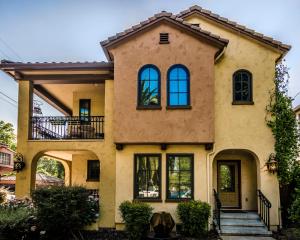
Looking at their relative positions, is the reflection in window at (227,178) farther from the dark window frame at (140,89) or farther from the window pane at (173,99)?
the dark window frame at (140,89)

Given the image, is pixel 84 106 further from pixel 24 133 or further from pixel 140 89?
pixel 140 89

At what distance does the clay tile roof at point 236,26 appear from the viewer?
17203 millimetres

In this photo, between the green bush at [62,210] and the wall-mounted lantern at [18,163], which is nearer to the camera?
the green bush at [62,210]

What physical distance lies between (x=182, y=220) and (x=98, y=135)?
5947 millimetres

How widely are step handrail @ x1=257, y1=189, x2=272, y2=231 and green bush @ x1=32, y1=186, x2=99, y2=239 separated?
7.01m

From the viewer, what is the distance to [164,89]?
1656 cm

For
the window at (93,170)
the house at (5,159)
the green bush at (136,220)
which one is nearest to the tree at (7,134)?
the house at (5,159)

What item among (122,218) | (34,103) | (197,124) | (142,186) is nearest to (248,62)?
(197,124)

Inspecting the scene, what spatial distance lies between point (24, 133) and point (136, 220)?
6.50m

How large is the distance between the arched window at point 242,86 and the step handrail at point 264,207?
3944 millimetres

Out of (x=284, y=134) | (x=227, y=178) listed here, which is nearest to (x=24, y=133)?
(x=227, y=178)

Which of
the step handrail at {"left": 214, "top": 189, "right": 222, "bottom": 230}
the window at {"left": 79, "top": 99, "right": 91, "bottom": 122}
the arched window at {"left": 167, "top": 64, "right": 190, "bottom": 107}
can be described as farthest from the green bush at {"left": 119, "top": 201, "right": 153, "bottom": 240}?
the window at {"left": 79, "top": 99, "right": 91, "bottom": 122}

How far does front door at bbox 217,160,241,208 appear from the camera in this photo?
59.8ft

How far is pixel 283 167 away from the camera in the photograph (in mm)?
16453
